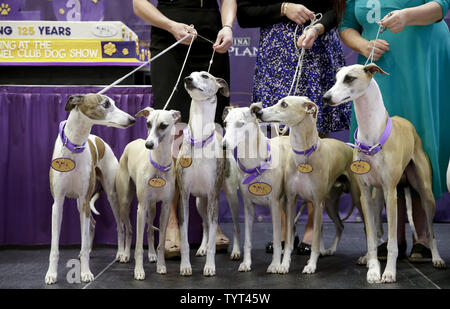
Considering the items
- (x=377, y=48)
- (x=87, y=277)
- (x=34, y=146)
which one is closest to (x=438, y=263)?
(x=377, y=48)

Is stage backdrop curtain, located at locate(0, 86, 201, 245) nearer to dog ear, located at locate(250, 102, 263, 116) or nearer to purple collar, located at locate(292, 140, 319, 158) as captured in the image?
dog ear, located at locate(250, 102, 263, 116)

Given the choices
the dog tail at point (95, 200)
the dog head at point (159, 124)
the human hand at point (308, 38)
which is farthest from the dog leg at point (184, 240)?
the human hand at point (308, 38)

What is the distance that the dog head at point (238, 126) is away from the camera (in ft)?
10.8

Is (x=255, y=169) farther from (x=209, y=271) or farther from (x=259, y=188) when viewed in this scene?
(x=209, y=271)

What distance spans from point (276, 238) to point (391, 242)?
2.51 ft

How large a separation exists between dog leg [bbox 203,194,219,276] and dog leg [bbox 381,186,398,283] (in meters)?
1.11

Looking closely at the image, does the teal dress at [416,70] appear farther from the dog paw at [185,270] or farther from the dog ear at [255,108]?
the dog paw at [185,270]

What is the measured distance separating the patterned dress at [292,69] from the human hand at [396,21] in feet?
2.27

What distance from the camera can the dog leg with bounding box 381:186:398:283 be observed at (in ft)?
10.3

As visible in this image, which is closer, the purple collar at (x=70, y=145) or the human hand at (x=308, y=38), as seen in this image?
the purple collar at (x=70, y=145)

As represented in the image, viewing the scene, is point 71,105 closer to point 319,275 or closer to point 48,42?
point 48,42

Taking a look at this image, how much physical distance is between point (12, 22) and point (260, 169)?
269 cm

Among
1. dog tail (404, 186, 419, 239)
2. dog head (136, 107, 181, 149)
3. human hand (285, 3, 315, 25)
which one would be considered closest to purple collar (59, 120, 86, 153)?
dog head (136, 107, 181, 149)

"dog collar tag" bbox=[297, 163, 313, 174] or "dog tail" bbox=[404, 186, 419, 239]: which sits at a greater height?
"dog collar tag" bbox=[297, 163, 313, 174]
